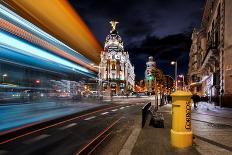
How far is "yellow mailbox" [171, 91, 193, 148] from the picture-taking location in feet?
32.0

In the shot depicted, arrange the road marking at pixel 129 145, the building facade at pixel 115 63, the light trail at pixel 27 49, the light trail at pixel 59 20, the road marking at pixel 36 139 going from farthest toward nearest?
1. the building facade at pixel 115 63
2. the light trail at pixel 59 20
3. the light trail at pixel 27 49
4. the road marking at pixel 36 139
5. the road marking at pixel 129 145

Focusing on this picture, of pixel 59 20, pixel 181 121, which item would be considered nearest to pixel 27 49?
pixel 59 20

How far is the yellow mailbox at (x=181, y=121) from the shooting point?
976 centimetres

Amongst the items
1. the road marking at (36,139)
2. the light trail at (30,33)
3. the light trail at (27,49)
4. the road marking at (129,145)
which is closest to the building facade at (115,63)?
the light trail at (30,33)

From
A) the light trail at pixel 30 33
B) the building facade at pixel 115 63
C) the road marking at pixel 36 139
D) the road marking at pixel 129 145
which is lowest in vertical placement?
the road marking at pixel 36 139

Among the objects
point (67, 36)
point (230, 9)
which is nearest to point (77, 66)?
point (67, 36)

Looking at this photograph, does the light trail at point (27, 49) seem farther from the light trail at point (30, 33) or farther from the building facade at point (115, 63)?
the building facade at point (115, 63)

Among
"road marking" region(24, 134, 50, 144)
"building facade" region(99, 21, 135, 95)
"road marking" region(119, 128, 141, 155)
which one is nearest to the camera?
"road marking" region(119, 128, 141, 155)

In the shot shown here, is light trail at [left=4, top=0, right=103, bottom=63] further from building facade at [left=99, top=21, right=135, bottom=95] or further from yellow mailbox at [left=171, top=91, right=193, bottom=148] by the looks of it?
building facade at [left=99, top=21, right=135, bottom=95]

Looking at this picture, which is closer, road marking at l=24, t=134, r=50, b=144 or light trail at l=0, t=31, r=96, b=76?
road marking at l=24, t=134, r=50, b=144

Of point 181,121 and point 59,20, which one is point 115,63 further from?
point 181,121

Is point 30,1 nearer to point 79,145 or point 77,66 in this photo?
point 79,145

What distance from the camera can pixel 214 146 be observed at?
31.9ft

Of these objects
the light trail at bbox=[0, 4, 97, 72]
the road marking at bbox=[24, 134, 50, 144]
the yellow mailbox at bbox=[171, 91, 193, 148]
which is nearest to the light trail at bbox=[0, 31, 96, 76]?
the light trail at bbox=[0, 4, 97, 72]
